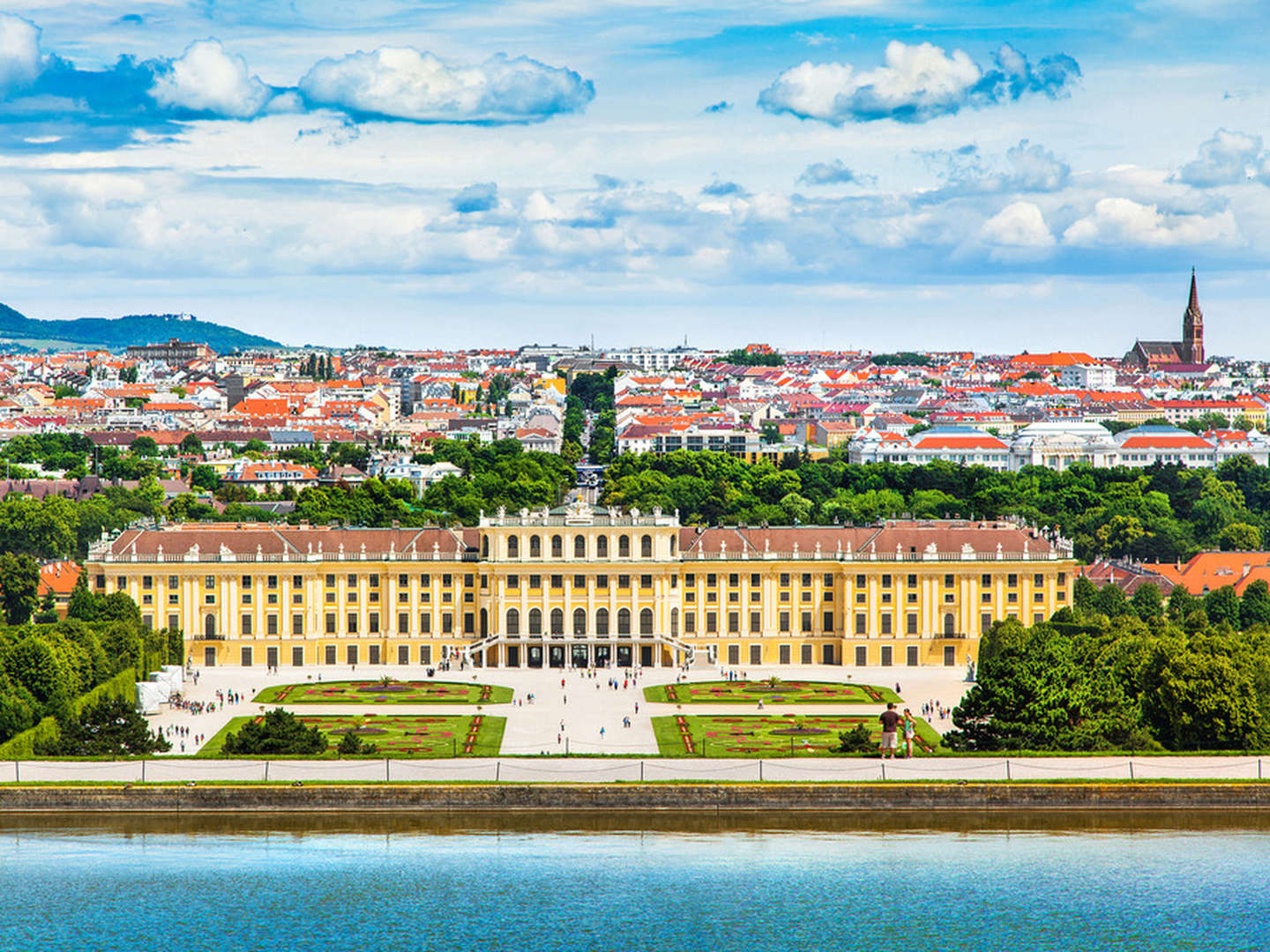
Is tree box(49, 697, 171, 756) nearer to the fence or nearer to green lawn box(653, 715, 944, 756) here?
the fence

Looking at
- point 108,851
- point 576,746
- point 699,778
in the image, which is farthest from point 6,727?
point 699,778

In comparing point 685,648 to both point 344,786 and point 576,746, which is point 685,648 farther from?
point 344,786

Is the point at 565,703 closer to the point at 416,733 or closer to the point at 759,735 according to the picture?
the point at 416,733

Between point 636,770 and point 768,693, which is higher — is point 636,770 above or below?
below

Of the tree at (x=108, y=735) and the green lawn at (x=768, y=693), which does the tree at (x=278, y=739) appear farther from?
the green lawn at (x=768, y=693)

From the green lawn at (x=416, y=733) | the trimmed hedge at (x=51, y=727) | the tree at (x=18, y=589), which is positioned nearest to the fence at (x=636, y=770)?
the trimmed hedge at (x=51, y=727)

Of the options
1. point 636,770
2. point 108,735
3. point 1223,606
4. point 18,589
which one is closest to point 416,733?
point 108,735
